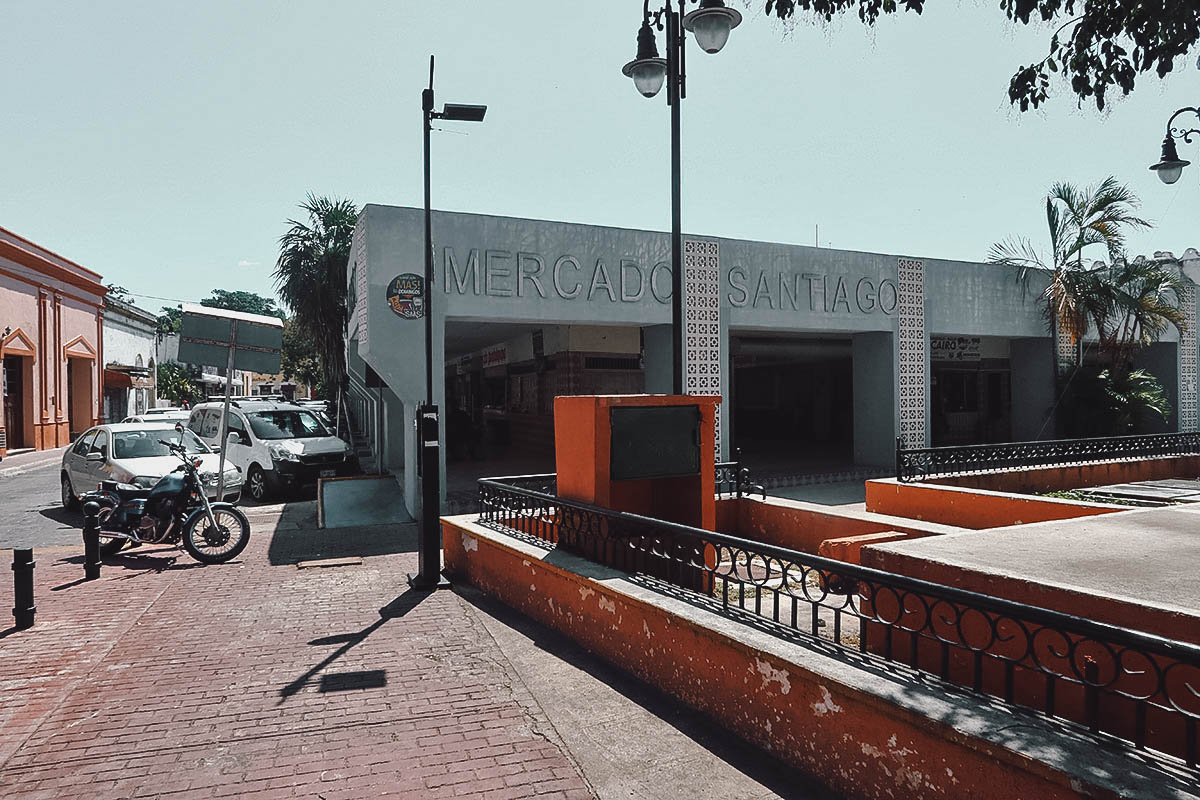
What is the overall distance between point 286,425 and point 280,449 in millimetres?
1655

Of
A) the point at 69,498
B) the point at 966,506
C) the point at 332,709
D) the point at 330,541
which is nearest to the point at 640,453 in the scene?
the point at 332,709

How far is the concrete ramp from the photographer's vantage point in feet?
38.8

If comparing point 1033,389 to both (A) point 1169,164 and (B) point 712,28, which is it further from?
(B) point 712,28

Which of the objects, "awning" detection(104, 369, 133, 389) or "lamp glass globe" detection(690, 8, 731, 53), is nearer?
"lamp glass globe" detection(690, 8, 731, 53)

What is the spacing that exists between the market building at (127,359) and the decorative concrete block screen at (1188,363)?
41.6 meters

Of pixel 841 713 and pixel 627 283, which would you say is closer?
pixel 841 713

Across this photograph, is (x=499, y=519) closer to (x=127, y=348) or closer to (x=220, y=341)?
(x=220, y=341)

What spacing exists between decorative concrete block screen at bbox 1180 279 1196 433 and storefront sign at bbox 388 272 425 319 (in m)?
20.5

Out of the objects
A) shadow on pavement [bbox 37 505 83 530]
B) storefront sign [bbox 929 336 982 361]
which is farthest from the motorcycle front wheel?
storefront sign [bbox 929 336 982 361]

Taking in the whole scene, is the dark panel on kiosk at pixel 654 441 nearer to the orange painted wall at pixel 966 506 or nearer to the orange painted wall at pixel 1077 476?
the orange painted wall at pixel 966 506

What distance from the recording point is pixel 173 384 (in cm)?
5262

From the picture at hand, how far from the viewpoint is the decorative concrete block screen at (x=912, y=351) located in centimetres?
1658

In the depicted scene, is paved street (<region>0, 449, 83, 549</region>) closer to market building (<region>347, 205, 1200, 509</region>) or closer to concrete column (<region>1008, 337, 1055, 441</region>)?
market building (<region>347, 205, 1200, 509</region>)

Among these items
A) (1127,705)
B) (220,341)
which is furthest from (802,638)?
(220,341)
